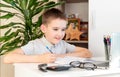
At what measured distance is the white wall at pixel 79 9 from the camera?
99.8 inches

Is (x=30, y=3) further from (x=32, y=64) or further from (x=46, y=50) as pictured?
(x=32, y=64)

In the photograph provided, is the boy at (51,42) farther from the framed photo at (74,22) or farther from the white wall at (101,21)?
the framed photo at (74,22)

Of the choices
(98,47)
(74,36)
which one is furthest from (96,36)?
(74,36)

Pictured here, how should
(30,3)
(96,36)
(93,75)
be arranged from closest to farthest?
(93,75) → (96,36) → (30,3)

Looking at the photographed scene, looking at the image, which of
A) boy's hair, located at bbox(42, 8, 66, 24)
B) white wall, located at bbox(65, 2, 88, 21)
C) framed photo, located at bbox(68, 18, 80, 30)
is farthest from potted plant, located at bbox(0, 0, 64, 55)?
boy's hair, located at bbox(42, 8, 66, 24)

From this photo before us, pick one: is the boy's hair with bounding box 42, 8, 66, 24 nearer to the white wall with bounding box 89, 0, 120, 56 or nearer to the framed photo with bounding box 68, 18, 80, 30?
the white wall with bounding box 89, 0, 120, 56

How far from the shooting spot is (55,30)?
4.63 ft

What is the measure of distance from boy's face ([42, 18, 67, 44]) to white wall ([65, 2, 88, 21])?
3.64 ft

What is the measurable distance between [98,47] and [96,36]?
0.30ft

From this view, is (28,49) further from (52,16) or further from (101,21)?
(101,21)

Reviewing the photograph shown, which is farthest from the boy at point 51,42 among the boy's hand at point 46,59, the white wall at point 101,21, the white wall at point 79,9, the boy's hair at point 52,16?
the white wall at point 79,9

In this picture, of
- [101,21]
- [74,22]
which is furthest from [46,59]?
[74,22]

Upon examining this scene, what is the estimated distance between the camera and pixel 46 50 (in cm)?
148

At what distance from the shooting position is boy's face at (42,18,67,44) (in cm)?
138
